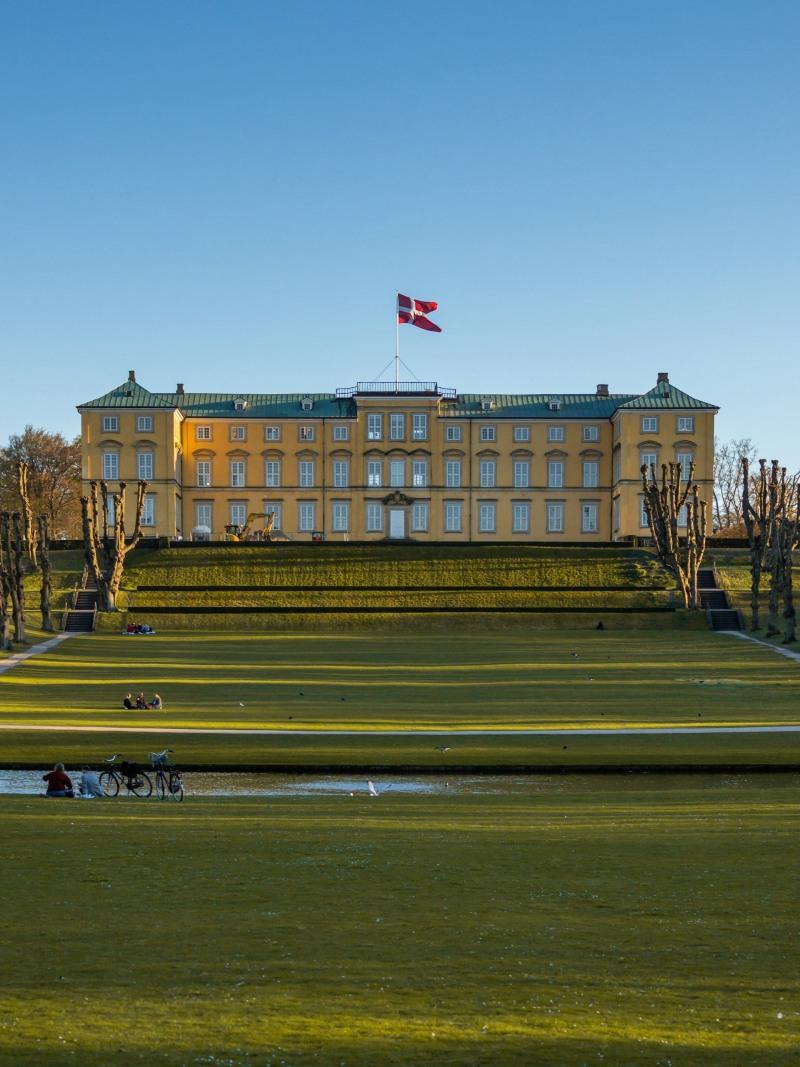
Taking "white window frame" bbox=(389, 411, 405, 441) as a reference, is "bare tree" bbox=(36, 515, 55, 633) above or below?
below

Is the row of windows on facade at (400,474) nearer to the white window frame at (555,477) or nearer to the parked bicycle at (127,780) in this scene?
the white window frame at (555,477)

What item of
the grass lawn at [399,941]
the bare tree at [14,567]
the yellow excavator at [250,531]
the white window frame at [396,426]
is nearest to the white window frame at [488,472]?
the white window frame at [396,426]

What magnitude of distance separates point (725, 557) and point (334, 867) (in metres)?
72.4

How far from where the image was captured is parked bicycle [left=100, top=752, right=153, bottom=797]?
76.9ft

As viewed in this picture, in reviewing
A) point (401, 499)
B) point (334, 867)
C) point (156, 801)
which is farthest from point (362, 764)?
point (401, 499)

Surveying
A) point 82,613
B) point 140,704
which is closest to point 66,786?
point 140,704

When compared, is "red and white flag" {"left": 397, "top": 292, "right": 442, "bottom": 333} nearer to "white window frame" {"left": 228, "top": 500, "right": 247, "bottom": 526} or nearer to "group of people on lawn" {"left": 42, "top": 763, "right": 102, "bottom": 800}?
"white window frame" {"left": 228, "top": 500, "right": 247, "bottom": 526}

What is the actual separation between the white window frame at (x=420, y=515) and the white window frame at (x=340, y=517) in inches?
202

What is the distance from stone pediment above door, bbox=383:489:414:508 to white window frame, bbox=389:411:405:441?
418 centimetres

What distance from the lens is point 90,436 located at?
326ft

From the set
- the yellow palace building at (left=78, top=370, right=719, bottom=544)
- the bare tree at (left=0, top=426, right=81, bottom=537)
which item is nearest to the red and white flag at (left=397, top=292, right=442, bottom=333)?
the yellow palace building at (left=78, top=370, right=719, bottom=544)

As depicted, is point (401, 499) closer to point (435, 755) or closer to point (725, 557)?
point (725, 557)

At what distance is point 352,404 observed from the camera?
103 metres

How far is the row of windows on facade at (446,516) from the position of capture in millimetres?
102375
